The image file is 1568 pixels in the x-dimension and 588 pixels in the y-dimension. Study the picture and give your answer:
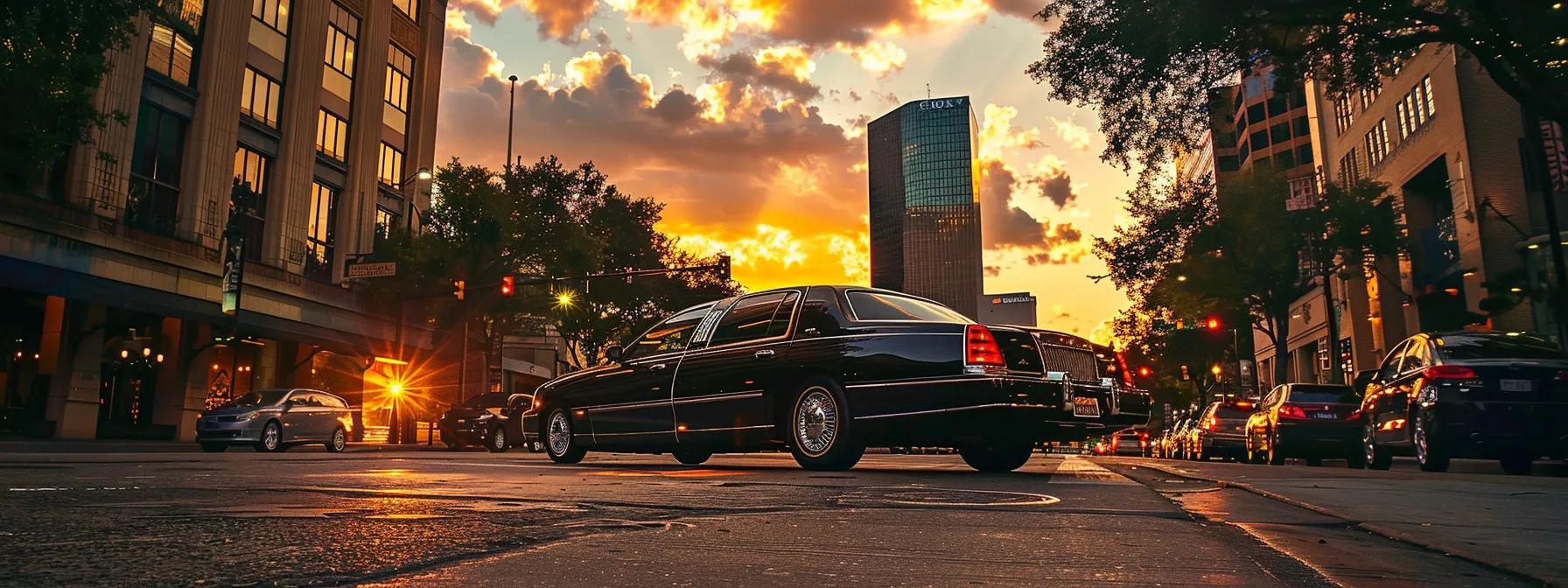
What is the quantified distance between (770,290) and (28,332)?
2524cm

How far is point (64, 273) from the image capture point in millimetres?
23297

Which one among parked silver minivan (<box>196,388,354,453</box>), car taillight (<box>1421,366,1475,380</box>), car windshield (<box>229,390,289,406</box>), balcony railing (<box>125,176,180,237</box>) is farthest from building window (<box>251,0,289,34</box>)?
car taillight (<box>1421,366,1475,380</box>)

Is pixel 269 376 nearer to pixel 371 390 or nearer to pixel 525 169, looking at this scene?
pixel 371 390

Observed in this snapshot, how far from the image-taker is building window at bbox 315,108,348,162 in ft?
110

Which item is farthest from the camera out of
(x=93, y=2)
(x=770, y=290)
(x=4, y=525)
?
(x=93, y=2)

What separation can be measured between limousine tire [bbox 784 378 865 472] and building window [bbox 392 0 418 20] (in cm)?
3443

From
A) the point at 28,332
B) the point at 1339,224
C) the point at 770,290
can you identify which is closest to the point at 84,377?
the point at 28,332

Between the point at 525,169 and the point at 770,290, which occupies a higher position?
the point at 525,169

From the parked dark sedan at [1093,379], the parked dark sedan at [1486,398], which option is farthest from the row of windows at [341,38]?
the parked dark sedan at [1486,398]

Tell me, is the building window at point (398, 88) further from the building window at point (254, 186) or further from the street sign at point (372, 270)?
the street sign at point (372, 270)

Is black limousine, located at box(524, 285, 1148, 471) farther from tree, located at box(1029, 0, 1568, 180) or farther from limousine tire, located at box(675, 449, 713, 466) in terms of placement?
tree, located at box(1029, 0, 1568, 180)

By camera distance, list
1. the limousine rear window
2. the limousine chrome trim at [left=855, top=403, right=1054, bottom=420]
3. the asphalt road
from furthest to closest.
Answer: the limousine rear window
the limousine chrome trim at [left=855, top=403, right=1054, bottom=420]
the asphalt road

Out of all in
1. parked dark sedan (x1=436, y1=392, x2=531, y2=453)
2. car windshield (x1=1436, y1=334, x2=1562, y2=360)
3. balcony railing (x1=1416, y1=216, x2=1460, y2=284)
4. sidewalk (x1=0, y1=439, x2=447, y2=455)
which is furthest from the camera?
balcony railing (x1=1416, y1=216, x2=1460, y2=284)

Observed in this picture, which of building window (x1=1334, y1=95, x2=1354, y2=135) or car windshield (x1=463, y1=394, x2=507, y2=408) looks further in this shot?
building window (x1=1334, y1=95, x2=1354, y2=135)
